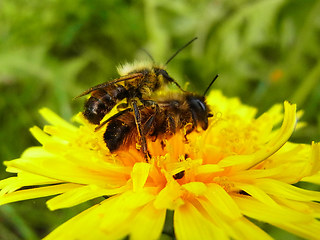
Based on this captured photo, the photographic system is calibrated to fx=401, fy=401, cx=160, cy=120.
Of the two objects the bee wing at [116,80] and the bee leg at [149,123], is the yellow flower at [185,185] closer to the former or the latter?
the bee leg at [149,123]

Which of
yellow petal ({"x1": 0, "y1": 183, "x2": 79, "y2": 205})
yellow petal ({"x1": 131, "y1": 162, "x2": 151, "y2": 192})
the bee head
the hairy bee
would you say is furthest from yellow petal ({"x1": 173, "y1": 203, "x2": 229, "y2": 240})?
the bee head

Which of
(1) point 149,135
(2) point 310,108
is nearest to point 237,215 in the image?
(1) point 149,135

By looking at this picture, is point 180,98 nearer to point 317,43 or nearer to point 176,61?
point 176,61

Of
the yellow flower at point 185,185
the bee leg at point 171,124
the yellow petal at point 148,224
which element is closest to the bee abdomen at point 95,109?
the yellow flower at point 185,185

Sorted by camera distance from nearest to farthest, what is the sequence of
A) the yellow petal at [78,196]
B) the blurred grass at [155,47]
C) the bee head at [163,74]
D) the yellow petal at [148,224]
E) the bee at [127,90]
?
the yellow petal at [148,224] → the yellow petal at [78,196] → the bee at [127,90] → the bee head at [163,74] → the blurred grass at [155,47]

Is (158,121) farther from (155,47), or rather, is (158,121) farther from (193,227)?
(155,47)

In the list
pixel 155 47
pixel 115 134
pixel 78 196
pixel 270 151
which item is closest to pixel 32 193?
pixel 78 196
